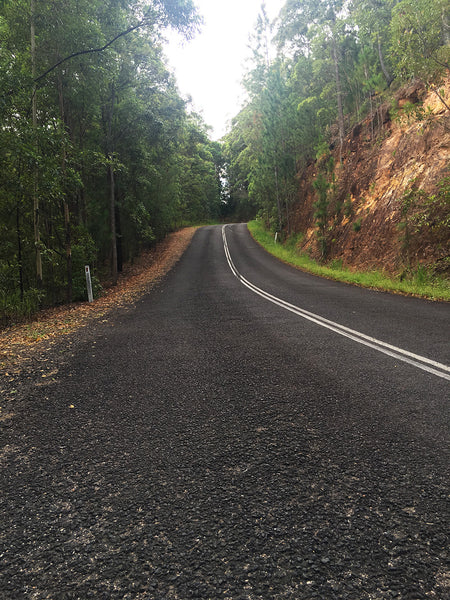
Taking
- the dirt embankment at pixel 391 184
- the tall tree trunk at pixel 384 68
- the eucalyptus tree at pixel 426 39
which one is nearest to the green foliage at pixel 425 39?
the eucalyptus tree at pixel 426 39

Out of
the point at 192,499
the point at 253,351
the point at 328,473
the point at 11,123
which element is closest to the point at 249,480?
the point at 192,499

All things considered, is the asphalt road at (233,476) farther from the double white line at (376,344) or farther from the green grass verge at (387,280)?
the green grass verge at (387,280)

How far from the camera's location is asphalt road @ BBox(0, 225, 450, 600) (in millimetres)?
1442

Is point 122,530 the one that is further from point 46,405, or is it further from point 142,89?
point 142,89

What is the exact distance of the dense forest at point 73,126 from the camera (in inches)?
356

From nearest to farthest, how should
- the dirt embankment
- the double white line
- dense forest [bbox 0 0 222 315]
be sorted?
the double white line, dense forest [bbox 0 0 222 315], the dirt embankment

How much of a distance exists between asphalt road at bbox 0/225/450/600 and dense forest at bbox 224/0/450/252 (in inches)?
371

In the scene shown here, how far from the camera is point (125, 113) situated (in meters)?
15.2

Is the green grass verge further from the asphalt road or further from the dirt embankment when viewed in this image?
the asphalt road

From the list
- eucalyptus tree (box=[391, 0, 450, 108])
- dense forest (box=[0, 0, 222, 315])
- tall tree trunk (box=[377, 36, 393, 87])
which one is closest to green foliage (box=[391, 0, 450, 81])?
eucalyptus tree (box=[391, 0, 450, 108])

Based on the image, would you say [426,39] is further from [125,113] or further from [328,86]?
[328,86]

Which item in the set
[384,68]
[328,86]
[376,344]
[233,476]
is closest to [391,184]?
[384,68]

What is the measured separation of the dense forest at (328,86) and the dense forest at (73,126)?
731cm

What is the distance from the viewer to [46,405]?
3.38 meters
